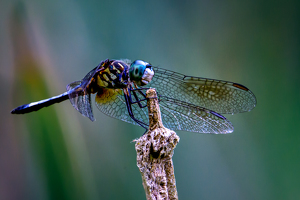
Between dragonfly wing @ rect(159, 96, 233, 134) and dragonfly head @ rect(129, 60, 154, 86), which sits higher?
dragonfly head @ rect(129, 60, 154, 86)

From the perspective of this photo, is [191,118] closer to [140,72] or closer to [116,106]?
[140,72]

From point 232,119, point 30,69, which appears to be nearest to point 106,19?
point 30,69

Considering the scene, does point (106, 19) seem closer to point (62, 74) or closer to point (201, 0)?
point (62, 74)

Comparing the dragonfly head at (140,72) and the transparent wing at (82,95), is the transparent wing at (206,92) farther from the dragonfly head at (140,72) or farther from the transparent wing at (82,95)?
the transparent wing at (82,95)

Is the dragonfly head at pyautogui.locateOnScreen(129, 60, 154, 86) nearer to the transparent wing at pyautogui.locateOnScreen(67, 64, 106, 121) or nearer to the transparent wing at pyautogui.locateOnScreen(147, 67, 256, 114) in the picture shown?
the transparent wing at pyautogui.locateOnScreen(147, 67, 256, 114)

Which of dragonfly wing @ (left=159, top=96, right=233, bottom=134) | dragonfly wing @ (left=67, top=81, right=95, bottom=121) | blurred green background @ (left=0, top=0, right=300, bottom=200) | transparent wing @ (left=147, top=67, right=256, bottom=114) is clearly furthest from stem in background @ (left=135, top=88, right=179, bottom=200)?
blurred green background @ (left=0, top=0, right=300, bottom=200)

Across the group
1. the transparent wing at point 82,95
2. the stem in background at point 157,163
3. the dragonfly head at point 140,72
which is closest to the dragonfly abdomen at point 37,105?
the transparent wing at point 82,95
